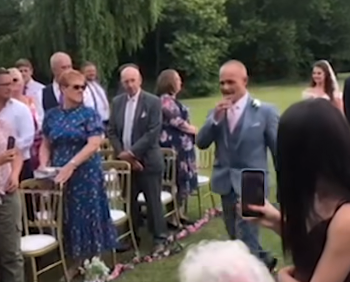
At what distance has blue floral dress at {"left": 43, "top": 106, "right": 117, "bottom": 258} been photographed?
587 centimetres

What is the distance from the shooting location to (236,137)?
17.3 feet

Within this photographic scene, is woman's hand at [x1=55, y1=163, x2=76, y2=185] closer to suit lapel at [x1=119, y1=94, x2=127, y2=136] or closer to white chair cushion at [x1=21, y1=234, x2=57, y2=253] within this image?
white chair cushion at [x1=21, y1=234, x2=57, y2=253]

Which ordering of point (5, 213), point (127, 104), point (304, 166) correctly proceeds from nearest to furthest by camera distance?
1. point (304, 166)
2. point (5, 213)
3. point (127, 104)

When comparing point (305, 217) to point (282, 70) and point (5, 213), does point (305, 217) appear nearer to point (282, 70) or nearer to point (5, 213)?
point (5, 213)

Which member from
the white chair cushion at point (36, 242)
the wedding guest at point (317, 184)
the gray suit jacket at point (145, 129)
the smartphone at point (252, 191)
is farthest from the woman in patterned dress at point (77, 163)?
the wedding guest at point (317, 184)

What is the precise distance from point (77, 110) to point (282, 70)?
34743 mm

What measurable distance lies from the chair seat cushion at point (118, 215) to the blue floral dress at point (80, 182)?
0.45 m

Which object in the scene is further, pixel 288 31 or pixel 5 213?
pixel 288 31

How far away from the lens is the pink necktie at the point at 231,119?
206 inches

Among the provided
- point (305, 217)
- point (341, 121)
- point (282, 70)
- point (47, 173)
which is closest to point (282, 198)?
point (305, 217)

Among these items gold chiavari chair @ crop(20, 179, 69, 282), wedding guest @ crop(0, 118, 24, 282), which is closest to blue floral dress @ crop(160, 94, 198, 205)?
gold chiavari chair @ crop(20, 179, 69, 282)

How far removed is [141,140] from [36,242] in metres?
1.59

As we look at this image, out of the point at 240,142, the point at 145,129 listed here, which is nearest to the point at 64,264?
the point at 145,129

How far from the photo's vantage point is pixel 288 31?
40.7m
